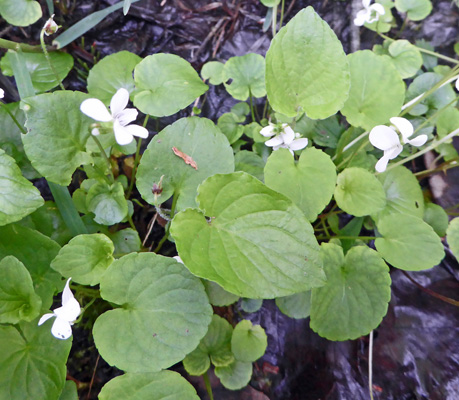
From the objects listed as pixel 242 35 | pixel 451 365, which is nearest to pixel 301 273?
pixel 451 365

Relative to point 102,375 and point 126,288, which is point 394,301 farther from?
point 102,375

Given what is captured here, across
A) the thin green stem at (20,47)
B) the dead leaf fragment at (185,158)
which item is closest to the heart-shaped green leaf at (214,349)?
the dead leaf fragment at (185,158)

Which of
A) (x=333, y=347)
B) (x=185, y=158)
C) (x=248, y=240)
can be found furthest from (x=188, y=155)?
(x=333, y=347)

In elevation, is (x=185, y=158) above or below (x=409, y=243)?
above

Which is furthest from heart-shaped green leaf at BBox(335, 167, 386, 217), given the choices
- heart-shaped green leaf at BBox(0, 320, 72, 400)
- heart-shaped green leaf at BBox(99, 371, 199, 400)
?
heart-shaped green leaf at BBox(0, 320, 72, 400)

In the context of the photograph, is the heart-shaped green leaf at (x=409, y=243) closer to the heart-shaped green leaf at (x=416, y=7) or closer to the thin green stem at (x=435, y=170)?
the thin green stem at (x=435, y=170)

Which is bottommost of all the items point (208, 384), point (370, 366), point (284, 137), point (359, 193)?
point (208, 384)

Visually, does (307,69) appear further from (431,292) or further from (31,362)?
(31,362)
